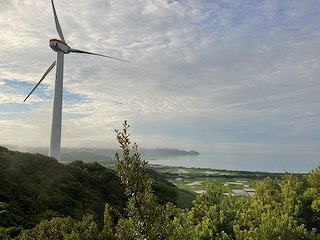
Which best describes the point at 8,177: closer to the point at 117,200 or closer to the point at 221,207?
the point at 117,200

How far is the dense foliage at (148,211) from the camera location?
1079cm

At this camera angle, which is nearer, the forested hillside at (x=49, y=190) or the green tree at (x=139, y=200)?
the green tree at (x=139, y=200)

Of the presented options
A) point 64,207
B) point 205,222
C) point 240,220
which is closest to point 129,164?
point 205,222

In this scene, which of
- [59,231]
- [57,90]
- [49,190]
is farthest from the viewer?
[57,90]

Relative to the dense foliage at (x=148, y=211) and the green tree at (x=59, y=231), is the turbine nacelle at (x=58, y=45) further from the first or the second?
the green tree at (x=59, y=231)

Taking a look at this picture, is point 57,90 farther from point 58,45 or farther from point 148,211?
point 148,211

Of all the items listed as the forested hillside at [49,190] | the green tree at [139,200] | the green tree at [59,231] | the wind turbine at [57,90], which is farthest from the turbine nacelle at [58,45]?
the green tree at [139,200]

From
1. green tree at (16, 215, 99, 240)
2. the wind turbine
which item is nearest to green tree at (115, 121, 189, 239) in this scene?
green tree at (16, 215, 99, 240)

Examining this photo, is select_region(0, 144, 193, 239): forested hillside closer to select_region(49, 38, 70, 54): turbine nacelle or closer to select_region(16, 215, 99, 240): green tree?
select_region(16, 215, 99, 240): green tree

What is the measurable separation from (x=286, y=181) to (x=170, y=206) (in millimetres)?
36982

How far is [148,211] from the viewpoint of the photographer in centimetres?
1071

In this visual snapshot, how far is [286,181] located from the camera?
4478 cm

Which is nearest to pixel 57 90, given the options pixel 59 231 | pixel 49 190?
pixel 49 190

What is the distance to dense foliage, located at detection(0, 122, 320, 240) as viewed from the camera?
10789 mm
